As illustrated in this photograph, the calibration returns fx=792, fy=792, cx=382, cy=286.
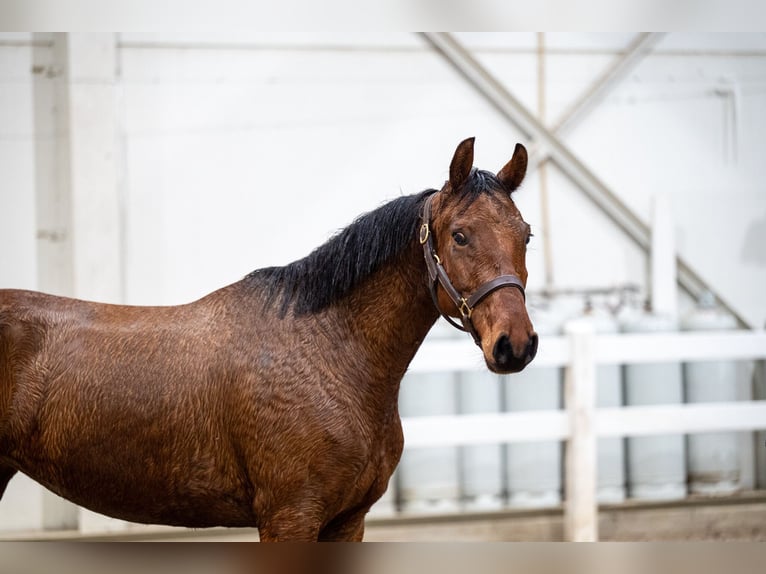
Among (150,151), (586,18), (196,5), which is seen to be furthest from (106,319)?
(586,18)

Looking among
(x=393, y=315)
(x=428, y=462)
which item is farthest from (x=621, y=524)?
(x=393, y=315)

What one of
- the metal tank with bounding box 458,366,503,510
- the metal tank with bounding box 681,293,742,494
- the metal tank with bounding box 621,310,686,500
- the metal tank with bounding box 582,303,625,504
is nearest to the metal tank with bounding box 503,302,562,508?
the metal tank with bounding box 458,366,503,510

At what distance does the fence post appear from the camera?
9.41 feet

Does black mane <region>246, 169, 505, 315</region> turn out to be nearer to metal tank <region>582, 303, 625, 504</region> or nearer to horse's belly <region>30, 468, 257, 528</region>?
horse's belly <region>30, 468, 257, 528</region>

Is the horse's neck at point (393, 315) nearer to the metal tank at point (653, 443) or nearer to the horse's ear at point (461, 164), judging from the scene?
the horse's ear at point (461, 164)

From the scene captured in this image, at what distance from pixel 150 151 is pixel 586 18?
1.50 m

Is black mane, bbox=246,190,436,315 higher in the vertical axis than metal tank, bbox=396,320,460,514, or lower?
higher

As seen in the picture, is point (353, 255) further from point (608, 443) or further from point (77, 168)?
point (608, 443)

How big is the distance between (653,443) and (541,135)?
1.28 meters

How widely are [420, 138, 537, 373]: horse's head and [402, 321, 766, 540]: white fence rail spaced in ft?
4.33

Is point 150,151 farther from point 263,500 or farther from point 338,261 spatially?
point 263,500

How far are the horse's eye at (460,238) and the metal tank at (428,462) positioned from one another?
4.94 feet

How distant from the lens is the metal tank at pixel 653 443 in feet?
10.1

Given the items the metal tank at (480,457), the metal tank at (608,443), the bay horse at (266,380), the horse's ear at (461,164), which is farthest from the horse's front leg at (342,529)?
the metal tank at (608,443)
